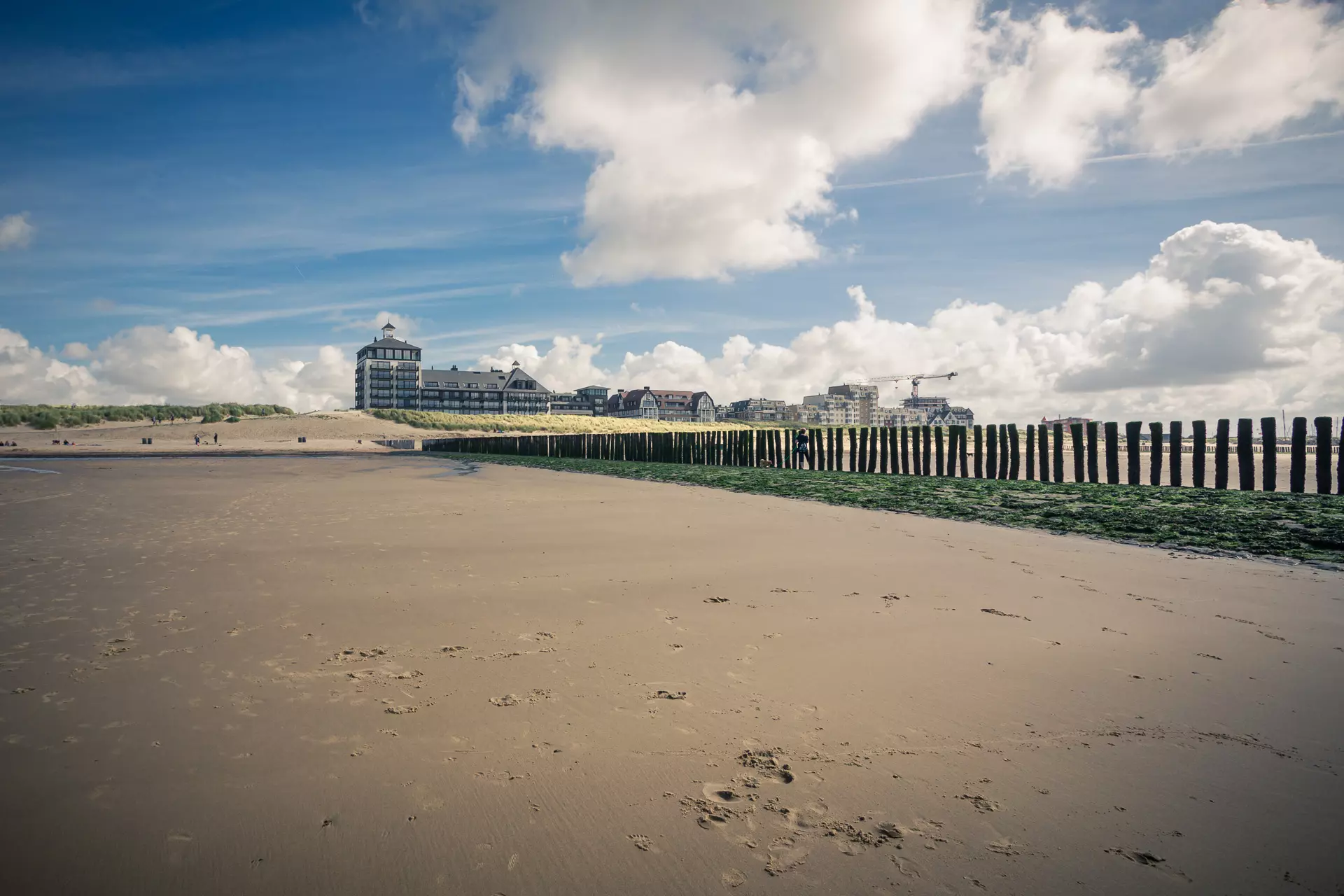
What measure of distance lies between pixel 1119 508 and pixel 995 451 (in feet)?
34.5

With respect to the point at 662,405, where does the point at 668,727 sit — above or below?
below

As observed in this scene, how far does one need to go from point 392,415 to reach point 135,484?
64.6m

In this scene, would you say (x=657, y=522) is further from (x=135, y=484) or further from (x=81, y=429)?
(x=81, y=429)

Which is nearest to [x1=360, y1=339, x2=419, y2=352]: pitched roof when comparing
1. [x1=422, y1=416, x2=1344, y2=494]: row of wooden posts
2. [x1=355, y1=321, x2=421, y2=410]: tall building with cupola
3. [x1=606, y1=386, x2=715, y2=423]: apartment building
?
[x1=355, y1=321, x2=421, y2=410]: tall building with cupola

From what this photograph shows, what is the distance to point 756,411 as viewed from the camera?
7259 inches

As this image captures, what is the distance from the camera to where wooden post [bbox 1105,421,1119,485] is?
45.9ft

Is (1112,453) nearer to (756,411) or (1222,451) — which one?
(1222,451)

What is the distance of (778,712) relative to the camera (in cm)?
296

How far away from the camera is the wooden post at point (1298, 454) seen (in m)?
11.7

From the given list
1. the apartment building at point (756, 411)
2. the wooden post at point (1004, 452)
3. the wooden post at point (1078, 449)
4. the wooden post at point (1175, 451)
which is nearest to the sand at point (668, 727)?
the wooden post at point (1175, 451)

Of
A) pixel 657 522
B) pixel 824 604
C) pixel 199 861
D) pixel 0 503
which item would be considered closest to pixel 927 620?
pixel 824 604

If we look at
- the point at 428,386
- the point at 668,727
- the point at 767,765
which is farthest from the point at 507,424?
the point at 767,765

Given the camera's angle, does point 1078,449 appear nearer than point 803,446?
Yes

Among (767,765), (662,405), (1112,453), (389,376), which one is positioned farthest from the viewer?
(662,405)
